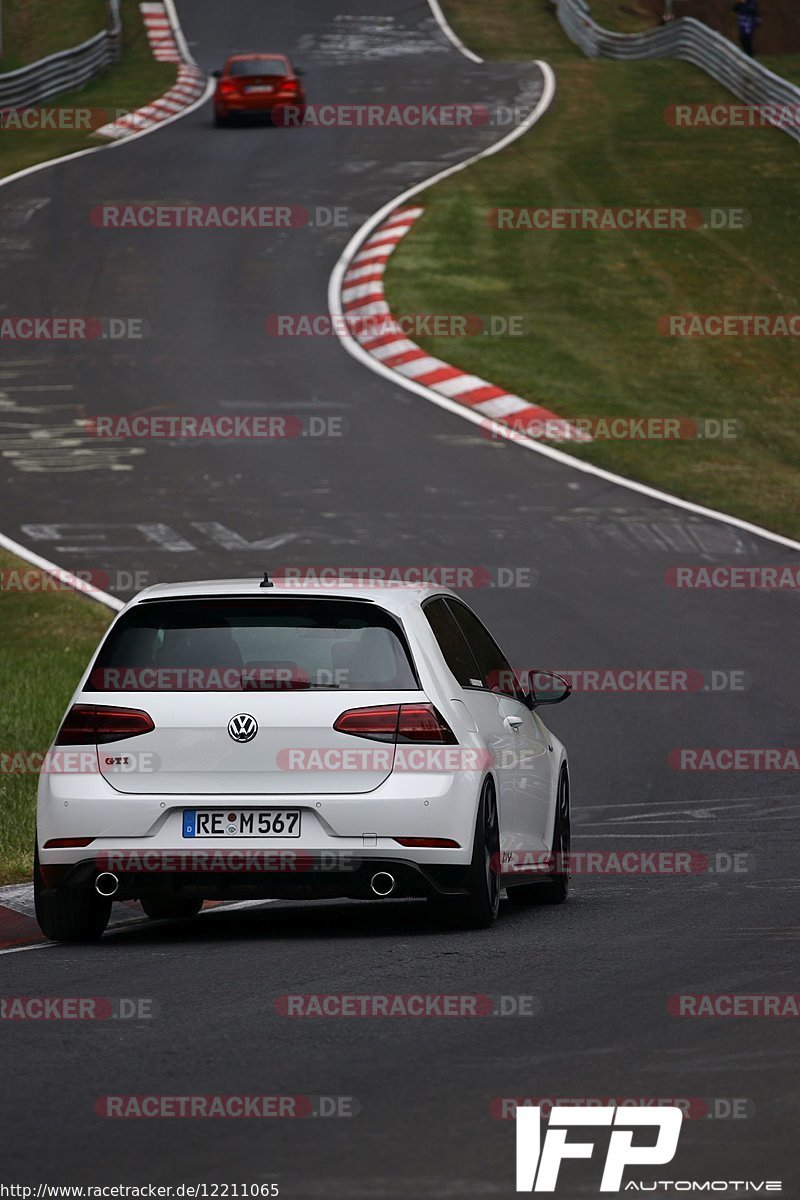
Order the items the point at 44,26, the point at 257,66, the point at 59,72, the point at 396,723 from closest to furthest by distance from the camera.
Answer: the point at 396,723
the point at 257,66
the point at 59,72
the point at 44,26

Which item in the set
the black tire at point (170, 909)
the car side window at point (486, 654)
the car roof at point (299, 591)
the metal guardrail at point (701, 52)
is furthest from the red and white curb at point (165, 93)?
the car roof at point (299, 591)

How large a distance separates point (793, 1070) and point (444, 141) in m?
37.4

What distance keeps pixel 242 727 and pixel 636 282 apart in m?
24.1

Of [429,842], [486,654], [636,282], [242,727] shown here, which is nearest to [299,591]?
[242,727]

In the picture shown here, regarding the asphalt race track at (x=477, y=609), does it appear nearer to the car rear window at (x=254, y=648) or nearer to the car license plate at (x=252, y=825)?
the car license plate at (x=252, y=825)

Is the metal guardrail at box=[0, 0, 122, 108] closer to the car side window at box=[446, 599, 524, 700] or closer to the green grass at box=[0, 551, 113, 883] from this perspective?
the green grass at box=[0, 551, 113, 883]

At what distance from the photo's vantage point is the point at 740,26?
53.0 meters

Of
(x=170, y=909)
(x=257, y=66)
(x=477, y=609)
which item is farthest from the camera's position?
(x=257, y=66)

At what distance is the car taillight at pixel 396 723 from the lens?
30.4ft

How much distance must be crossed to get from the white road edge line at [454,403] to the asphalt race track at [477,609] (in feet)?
0.77

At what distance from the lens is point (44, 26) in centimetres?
6056

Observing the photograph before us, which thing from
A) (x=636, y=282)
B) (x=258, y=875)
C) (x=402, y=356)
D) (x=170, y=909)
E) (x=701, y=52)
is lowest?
(x=701, y=52)

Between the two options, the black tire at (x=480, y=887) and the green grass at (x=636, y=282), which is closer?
the black tire at (x=480, y=887)

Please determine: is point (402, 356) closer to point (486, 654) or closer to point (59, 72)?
point (486, 654)
